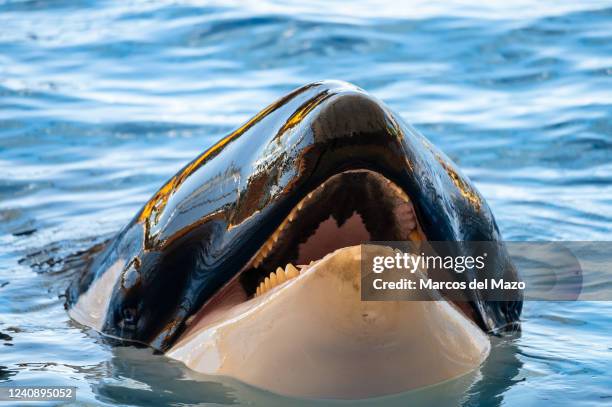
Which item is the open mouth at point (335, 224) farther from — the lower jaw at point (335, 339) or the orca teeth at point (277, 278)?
the lower jaw at point (335, 339)

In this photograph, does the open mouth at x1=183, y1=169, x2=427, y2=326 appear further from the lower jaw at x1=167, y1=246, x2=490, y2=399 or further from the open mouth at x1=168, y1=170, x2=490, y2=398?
the lower jaw at x1=167, y1=246, x2=490, y2=399

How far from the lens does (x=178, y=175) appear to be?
4.60m

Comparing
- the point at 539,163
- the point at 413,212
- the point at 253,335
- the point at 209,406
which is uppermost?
the point at 539,163

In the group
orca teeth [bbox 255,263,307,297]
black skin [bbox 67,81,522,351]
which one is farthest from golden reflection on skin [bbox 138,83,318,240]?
orca teeth [bbox 255,263,307,297]

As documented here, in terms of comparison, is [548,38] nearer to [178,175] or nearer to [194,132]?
[194,132]

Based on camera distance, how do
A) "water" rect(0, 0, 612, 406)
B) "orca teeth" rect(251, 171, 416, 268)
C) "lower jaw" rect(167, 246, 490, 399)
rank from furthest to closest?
"water" rect(0, 0, 612, 406) < "orca teeth" rect(251, 171, 416, 268) < "lower jaw" rect(167, 246, 490, 399)

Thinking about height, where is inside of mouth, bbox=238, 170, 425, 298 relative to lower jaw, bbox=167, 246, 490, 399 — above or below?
above

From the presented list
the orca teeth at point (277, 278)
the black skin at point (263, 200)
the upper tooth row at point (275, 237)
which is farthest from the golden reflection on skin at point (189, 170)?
the orca teeth at point (277, 278)

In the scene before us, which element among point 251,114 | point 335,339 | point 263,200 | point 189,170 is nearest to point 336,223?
point 263,200

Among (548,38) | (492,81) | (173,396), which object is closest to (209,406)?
(173,396)

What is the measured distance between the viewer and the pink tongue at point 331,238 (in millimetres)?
3854

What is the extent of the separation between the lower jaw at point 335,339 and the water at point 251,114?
0.10 metres

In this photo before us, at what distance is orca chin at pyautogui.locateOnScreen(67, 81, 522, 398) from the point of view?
3695 millimetres

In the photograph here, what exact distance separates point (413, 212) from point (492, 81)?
8.97 metres
